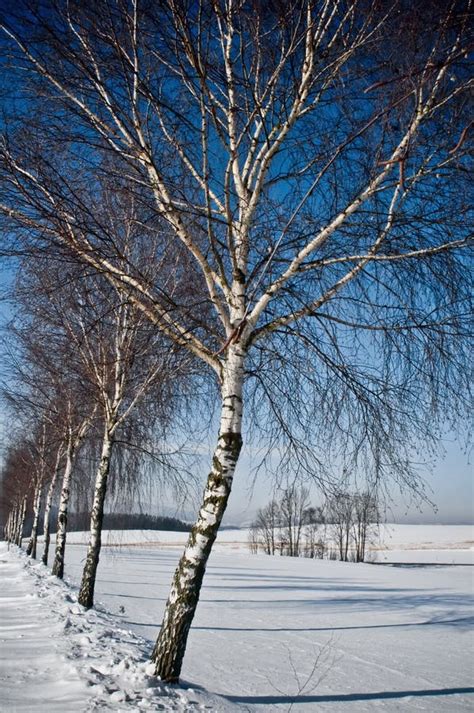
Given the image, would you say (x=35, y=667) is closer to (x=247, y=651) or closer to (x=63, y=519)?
(x=247, y=651)

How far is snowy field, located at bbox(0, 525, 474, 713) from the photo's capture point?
13.1ft

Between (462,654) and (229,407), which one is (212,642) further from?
(229,407)

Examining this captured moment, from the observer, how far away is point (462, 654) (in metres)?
9.30

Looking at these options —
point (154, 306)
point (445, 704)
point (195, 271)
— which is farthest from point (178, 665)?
point (195, 271)

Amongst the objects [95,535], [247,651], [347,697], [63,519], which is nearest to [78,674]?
[347,697]

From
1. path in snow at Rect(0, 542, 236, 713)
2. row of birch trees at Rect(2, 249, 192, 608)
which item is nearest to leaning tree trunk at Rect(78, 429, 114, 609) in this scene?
row of birch trees at Rect(2, 249, 192, 608)

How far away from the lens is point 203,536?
169 inches

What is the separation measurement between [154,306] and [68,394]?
782 cm

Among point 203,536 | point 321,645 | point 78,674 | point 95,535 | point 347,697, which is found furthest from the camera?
point 95,535

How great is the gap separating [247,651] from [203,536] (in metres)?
4.81

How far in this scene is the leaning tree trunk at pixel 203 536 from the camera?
4176 millimetres

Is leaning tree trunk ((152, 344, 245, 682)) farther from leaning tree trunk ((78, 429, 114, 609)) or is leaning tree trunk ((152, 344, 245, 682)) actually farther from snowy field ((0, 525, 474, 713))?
leaning tree trunk ((78, 429, 114, 609))

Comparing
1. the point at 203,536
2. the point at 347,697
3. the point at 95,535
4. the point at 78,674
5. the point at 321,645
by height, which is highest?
the point at 203,536

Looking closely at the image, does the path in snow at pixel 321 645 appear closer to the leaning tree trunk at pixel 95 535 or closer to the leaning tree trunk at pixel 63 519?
the leaning tree trunk at pixel 95 535
